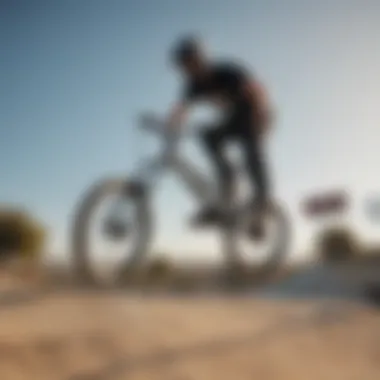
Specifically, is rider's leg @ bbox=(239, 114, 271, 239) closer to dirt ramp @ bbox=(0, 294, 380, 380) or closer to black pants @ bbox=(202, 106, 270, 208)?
black pants @ bbox=(202, 106, 270, 208)

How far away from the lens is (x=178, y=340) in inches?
59.5

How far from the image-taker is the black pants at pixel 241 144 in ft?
6.73

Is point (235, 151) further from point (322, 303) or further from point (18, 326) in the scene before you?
point (18, 326)

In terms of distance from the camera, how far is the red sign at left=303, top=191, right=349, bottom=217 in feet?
6.61

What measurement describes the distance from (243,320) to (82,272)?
50 cm

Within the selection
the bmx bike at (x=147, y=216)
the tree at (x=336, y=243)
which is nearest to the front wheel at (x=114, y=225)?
the bmx bike at (x=147, y=216)

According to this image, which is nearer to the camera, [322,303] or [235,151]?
[322,303]

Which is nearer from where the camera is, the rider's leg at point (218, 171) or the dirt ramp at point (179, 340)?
the dirt ramp at point (179, 340)

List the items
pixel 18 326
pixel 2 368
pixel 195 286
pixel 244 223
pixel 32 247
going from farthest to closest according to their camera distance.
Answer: pixel 244 223 → pixel 195 286 → pixel 32 247 → pixel 18 326 → pixel 2 368

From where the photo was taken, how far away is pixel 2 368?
48.4 inches

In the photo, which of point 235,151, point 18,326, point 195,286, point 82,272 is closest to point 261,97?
point 235,151

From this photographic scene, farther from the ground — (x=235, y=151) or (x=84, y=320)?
(x=235, y=151)

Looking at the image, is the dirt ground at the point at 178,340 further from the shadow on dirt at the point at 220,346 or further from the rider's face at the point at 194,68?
the rider's face at the point at 194,68

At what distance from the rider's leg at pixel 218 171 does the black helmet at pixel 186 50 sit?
0.84 feet
